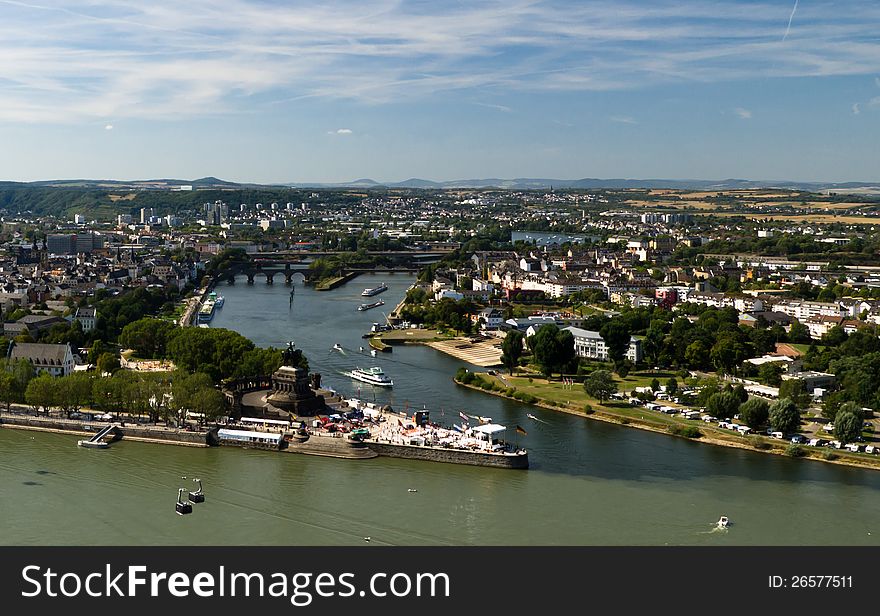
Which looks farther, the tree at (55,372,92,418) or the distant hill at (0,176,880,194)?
the distant hill at (0,176,880,194)

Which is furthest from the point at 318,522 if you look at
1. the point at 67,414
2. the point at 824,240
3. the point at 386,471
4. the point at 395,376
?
the point at 824,240

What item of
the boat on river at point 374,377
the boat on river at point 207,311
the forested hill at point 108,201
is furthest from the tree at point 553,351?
the forested hill at point 108,201

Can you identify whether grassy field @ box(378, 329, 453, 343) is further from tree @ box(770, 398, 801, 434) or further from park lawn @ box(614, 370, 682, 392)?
tree @ box(770, 398, 801, 434)

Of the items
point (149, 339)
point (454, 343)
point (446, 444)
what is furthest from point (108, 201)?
point (446, 444)

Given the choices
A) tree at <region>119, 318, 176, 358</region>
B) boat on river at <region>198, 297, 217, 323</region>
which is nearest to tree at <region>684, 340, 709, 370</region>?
tree at <region>119, 318, 176, 358</region>

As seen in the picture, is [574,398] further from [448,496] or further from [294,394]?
[448,496]

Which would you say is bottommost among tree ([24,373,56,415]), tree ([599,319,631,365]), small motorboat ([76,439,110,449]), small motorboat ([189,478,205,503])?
small motorboat ([76,439,110,449])

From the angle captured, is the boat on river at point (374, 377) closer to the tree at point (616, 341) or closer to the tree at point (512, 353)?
the tree at point (512, 353)
